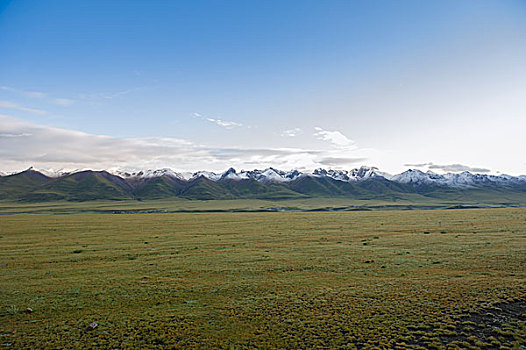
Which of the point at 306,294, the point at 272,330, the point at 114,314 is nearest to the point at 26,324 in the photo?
the point at 114,314

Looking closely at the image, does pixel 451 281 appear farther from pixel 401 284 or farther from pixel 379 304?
pixel 379 304

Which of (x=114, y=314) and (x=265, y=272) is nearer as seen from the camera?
(x=114, y=314)

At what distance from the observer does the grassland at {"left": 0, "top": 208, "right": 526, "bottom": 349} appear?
503 inches

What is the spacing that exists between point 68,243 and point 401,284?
128 feet

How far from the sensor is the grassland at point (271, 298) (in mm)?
12766

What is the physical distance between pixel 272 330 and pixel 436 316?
759cm

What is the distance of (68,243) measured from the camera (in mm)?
39375

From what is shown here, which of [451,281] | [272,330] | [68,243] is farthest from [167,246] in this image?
[451,281]

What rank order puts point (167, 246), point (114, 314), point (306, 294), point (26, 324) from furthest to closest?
1. point (167, 246)
2. point (306, 294)
3. point (114, 314)
4. point (26, 324)

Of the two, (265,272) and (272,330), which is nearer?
(272,330)

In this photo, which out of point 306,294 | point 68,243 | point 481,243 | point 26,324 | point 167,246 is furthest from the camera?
point 68,243

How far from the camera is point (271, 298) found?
57.2ft

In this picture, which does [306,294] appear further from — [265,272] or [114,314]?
[114,314]

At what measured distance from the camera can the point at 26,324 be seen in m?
14.5
